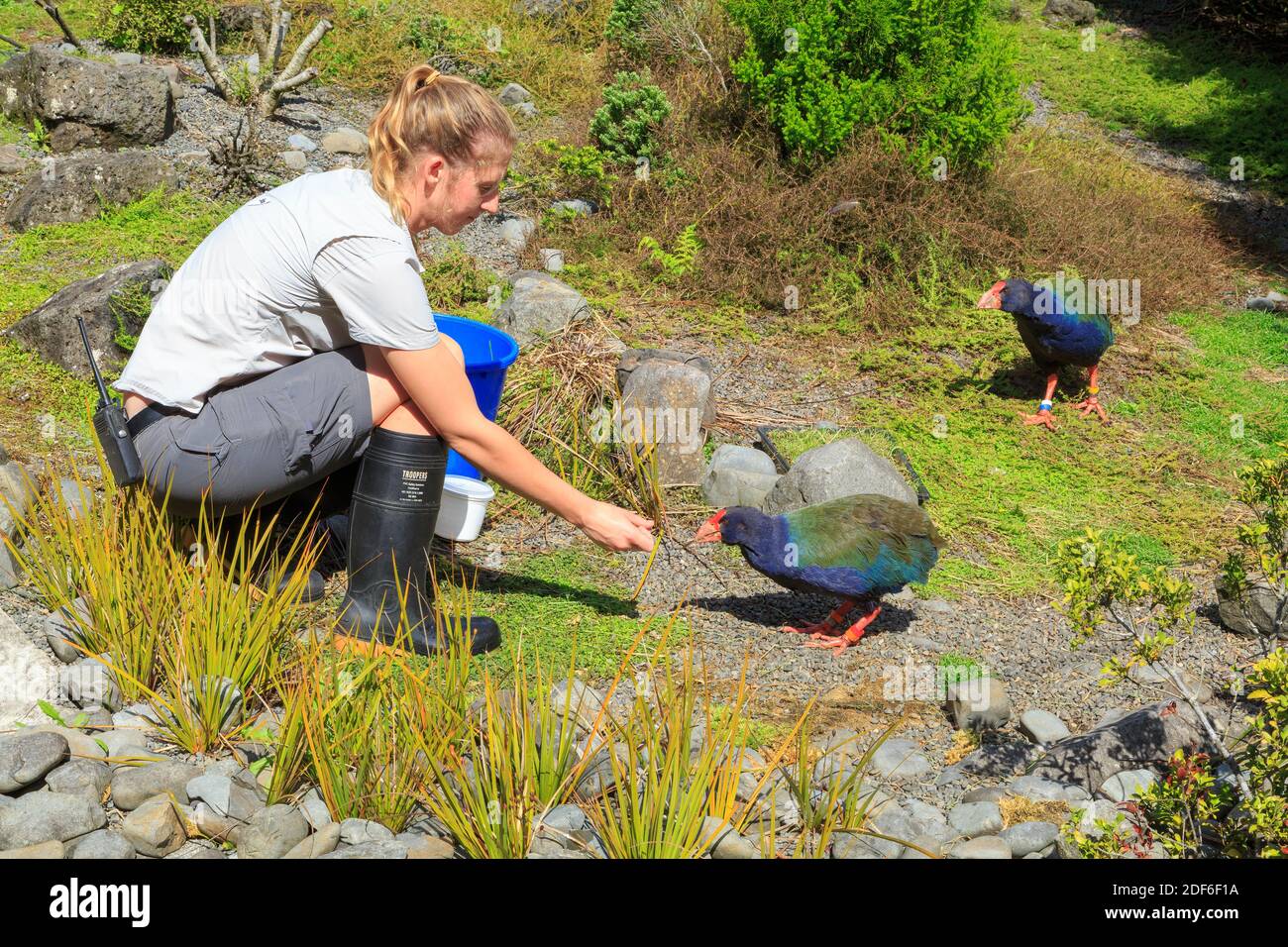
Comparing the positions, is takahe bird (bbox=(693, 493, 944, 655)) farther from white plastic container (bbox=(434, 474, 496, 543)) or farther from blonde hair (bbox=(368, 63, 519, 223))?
blonde hair (bbox=(368, 63, 519, 223))

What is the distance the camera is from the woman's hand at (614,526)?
303 centimetres

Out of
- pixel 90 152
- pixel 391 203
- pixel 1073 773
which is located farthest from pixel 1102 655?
pixel 90 152

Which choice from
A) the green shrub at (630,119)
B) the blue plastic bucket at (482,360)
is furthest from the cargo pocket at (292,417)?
the green shrub at (630,119)

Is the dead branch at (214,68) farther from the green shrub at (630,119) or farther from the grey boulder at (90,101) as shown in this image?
the green shrub at (630,119)

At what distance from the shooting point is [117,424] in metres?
2.97

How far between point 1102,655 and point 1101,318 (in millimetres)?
2281

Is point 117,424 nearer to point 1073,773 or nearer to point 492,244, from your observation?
point 1073,773

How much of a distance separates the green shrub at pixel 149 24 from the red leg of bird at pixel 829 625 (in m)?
7.22

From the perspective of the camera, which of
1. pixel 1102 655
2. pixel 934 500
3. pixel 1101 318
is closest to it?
pixel 1102 655

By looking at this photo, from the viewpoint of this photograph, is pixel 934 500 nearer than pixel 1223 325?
Yes

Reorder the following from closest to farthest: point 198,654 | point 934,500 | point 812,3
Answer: point 198,654 < point 934,500 < point 812,3

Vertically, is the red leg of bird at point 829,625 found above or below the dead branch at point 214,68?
below

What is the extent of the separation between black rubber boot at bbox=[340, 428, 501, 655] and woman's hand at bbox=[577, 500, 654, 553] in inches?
19.1

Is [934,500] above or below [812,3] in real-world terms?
below
